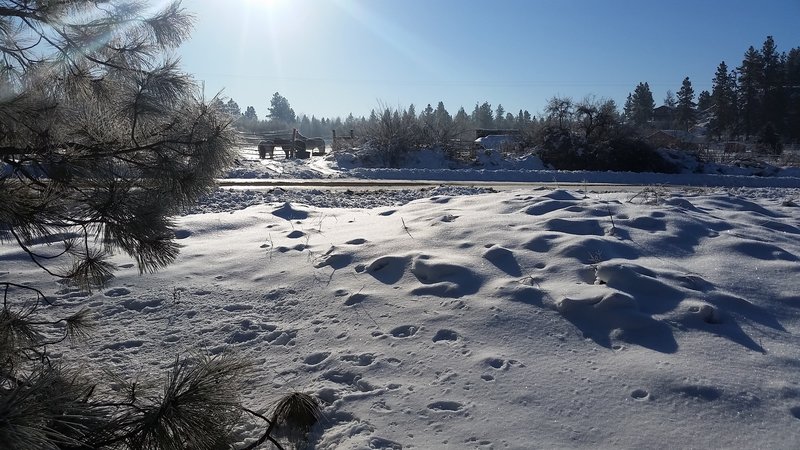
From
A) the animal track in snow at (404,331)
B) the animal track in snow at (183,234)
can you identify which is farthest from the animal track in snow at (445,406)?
the animal track in snow at (183,234)

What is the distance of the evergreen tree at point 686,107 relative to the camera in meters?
68.5

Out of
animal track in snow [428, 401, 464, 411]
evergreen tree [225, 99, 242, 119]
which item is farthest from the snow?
evergreen tree [225, 99, 242, 119]

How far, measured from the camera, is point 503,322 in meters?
3.75

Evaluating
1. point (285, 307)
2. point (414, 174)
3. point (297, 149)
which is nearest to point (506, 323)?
point (285, 307)

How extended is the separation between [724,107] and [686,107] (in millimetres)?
13962

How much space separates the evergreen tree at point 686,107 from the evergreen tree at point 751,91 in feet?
48.7

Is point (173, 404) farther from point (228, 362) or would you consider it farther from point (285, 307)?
point (285, 307)

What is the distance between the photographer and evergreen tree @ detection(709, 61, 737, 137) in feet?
180

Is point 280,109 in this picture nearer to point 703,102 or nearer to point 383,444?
point 703,102

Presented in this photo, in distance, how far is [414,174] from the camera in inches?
757

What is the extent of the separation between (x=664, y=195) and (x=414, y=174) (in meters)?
12.1

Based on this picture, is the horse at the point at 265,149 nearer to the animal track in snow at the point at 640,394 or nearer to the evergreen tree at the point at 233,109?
the evergreen tree at the point at 233,109

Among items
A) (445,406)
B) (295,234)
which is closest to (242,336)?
(445,406)

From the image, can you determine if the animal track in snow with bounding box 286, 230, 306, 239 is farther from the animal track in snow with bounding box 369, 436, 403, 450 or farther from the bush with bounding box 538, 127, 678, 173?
the bush with bounding box 538, 127, 678, 173
